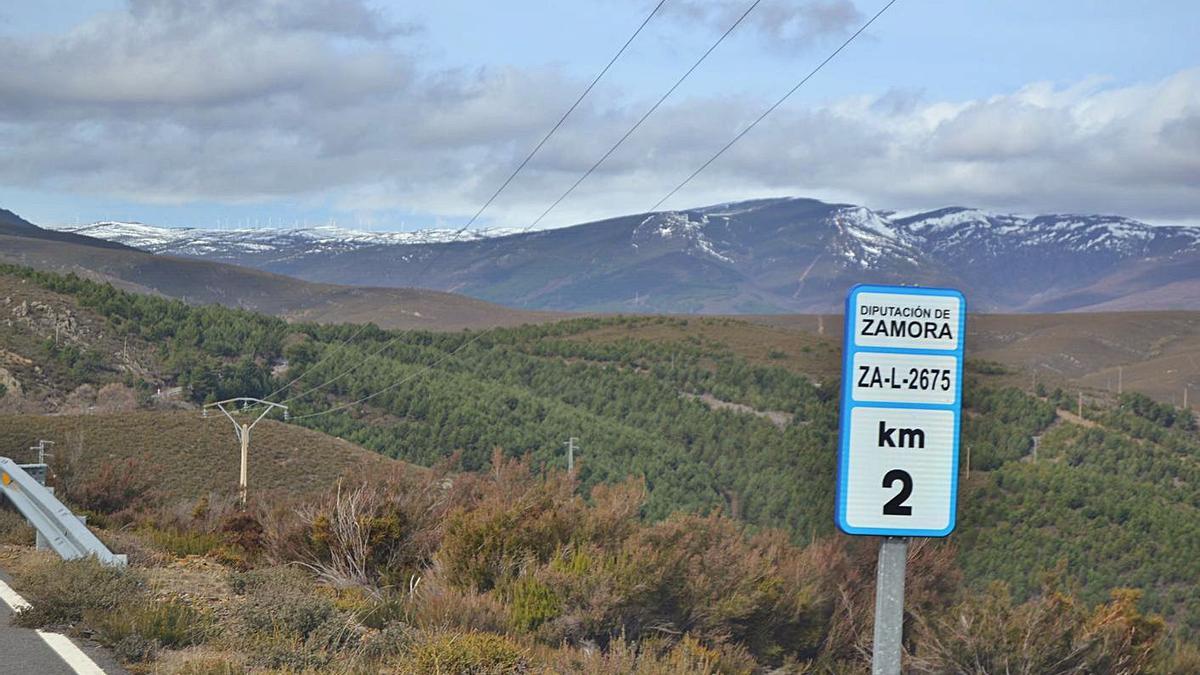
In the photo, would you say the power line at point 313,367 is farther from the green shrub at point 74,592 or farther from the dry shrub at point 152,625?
the dry shrub at point 152,625

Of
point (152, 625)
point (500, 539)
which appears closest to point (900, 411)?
point (152, 625)

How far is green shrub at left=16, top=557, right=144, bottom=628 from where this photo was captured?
859cm

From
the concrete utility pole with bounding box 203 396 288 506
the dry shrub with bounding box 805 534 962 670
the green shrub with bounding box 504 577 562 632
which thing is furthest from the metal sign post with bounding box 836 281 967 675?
the concrete utility pole with bounding box 203 396 288 506

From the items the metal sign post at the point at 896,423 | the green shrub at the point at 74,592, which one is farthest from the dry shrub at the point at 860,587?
the metal sign post at the point at 896,423

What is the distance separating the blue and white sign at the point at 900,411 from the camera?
339 cm

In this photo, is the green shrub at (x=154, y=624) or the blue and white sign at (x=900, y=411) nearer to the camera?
the blue and white sign at (x=900, y=411)

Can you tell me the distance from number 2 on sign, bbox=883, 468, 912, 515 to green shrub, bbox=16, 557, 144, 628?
659 centimetres

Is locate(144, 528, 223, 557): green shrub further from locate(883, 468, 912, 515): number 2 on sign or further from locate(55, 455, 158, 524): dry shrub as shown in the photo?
locate(883, 468, 912, 515): number 2 on sign

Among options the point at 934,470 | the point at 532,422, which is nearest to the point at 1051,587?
the point at 934,470

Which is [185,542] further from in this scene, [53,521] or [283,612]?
[283,612]

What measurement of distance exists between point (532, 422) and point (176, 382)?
25.9 metres

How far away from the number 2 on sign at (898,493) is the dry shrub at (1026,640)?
9.96m

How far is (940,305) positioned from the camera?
3.45 meters

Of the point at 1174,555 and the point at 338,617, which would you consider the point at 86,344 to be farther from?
the point at 338,617
